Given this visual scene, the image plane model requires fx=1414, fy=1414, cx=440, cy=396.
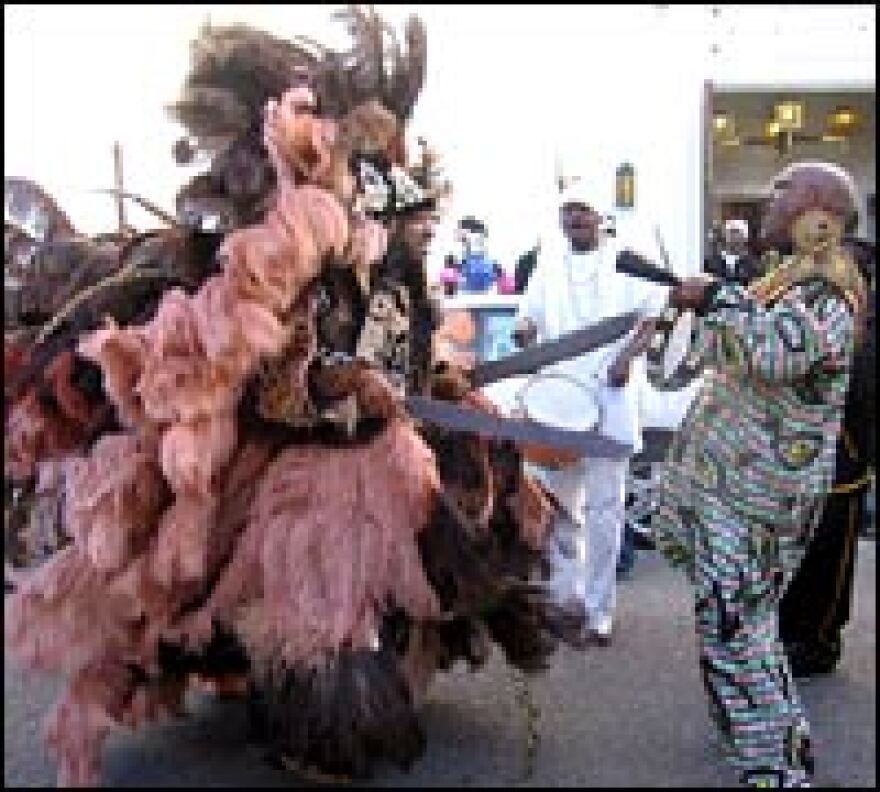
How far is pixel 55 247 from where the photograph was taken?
3467mm

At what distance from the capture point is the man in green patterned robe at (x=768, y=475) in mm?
3070

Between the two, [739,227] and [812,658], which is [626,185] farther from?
[812,658]

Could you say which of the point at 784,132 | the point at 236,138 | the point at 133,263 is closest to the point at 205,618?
the point at 133,263

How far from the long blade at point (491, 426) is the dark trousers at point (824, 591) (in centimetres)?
113

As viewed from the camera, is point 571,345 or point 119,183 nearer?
point 571,345

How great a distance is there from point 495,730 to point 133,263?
1.48 m

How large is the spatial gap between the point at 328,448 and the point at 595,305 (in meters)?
1.82

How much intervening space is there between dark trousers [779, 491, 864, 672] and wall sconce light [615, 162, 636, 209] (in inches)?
115

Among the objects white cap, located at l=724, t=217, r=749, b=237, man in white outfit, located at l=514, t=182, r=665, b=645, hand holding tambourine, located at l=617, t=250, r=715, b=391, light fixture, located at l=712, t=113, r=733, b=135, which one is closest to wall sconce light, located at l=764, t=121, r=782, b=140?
light fixture, located at l=712, t=113, r=733, b=135

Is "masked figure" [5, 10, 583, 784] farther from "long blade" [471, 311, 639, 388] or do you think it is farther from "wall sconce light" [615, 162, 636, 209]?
"wall sconce light" [615, 162, 636, 209]

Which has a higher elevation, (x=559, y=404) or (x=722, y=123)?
(x=722, y=123)

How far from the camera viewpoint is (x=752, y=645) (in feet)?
10.3

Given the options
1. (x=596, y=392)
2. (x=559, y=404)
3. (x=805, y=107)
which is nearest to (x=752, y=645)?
(x=559, y=404)

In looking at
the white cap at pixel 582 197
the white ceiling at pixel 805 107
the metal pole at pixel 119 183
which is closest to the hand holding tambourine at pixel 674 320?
the white cap at pixel 582 197
